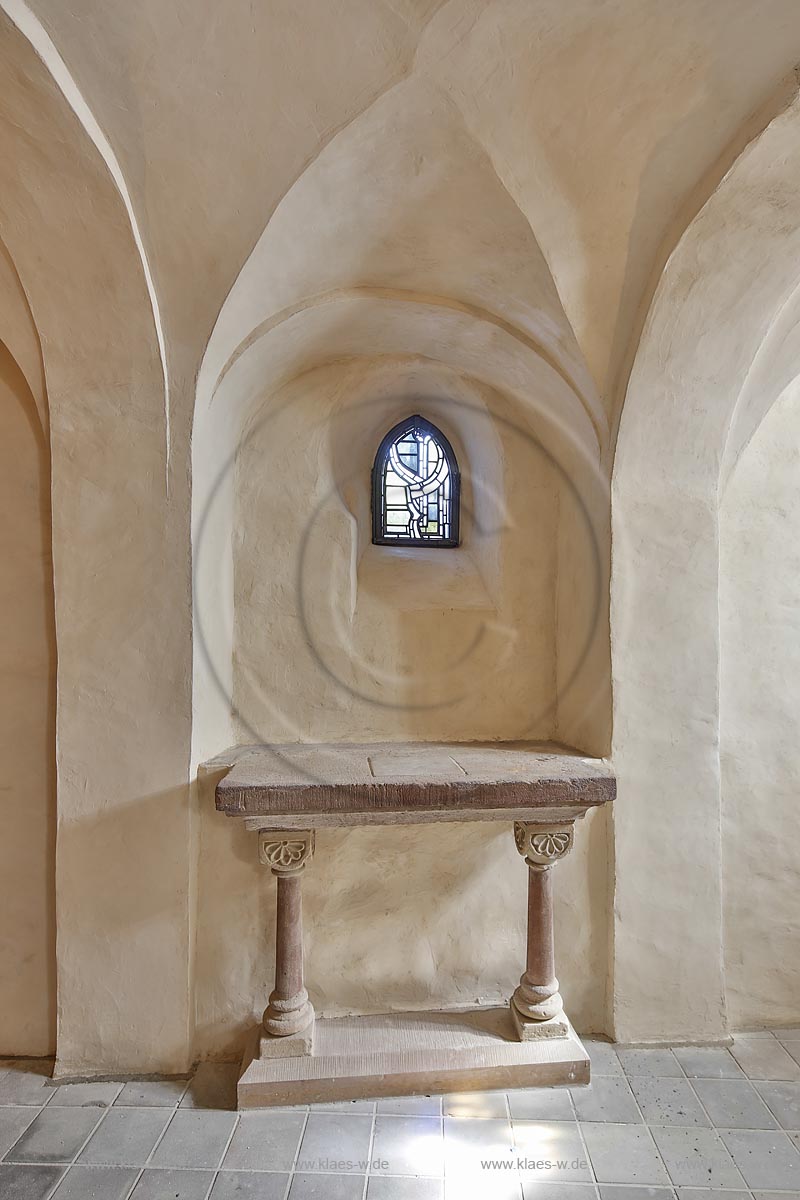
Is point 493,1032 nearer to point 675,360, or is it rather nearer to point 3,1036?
point 3,1036

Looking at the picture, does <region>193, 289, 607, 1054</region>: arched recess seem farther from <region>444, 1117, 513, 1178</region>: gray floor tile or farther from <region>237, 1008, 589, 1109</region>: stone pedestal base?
<region>444, 1117, 513, 1178</region>: gray floor tile

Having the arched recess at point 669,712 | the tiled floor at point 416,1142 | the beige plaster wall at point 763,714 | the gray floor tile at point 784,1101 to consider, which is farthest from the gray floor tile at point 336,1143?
the beige plaster wall at point 763,714

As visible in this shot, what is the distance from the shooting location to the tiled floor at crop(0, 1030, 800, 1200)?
7.97 ft

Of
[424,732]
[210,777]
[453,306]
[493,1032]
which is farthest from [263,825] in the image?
[453,306]

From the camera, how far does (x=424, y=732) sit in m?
3.83

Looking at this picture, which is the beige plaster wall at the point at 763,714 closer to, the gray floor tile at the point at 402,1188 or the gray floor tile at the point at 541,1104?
the gray floor tile at the point at 541,1104

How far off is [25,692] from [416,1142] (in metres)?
2.54

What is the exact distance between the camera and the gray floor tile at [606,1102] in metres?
2.77

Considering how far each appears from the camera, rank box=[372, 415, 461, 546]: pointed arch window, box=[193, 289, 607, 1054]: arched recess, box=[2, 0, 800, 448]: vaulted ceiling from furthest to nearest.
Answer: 1. box=[372, 415, 461, 546]: pointed arch window
2. box=[193, 289, 607, 1054]: arched recess
3. box=[2, 0, 800, 448]: vaulted ceiling

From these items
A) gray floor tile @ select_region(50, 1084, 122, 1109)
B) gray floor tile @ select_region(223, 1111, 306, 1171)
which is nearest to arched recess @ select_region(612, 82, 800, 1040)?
gray floor tile @ select_region(223, 1111, 306, 1171)

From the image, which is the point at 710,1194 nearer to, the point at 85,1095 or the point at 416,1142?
the point at 416,1142

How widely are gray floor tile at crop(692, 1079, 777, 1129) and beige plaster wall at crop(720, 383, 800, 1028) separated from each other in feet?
1.88

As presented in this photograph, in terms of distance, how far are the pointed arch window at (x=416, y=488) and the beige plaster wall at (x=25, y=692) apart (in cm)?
184

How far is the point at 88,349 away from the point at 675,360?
260cm
